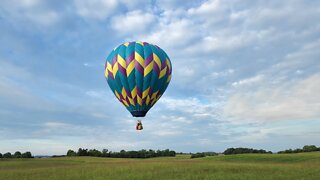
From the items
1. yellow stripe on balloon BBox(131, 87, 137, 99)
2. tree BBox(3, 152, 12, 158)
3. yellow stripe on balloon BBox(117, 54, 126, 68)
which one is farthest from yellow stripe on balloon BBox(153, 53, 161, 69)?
tree BBox(3, 152, 12, 158)

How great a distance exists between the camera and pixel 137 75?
32.3 m

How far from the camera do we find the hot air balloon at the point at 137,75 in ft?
107

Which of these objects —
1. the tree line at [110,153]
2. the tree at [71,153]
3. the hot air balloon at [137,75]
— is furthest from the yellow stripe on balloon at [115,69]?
the tree at [71,153]

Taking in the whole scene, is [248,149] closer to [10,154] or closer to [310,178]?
[10,154]

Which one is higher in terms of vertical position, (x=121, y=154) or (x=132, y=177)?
(x=121, y=154)

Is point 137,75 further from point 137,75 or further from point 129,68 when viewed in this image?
point 129,68

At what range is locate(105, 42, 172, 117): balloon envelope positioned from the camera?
32469 mm

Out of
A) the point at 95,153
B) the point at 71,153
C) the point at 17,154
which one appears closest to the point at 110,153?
the point at 95,153

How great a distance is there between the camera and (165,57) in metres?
34.7

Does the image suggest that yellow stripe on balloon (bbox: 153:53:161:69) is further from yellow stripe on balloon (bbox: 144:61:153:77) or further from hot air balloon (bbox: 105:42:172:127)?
yellow stripe on balloon (bbox: 144:61:153:77)

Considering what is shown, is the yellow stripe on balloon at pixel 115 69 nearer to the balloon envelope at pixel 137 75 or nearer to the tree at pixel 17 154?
the balloon envelope at pixel 137 75

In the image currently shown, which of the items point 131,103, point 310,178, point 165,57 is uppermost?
point 165,57

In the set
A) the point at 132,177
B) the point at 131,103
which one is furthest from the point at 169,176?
the point at 131,103

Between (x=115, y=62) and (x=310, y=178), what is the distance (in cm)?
1917
